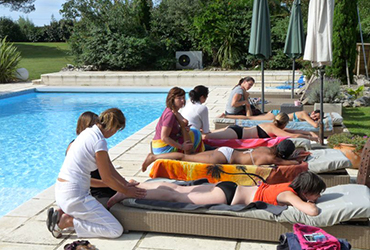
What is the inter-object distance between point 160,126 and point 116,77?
12220 mm

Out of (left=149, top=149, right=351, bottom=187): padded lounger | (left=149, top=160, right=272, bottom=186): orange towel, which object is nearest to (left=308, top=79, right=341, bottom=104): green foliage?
(left=149, top=149, right=351, bottom=187): padded lounger

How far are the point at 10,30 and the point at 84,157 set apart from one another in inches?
1459

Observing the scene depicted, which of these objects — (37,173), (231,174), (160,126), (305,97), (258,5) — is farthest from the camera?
(305,97)

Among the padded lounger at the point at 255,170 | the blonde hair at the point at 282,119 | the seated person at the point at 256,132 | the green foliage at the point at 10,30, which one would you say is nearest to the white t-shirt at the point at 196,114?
the seated person at the point at 256,132

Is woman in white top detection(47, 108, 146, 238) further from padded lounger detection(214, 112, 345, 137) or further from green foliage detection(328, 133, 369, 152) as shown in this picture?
padded lounger detection(214, 112, 345, 137)

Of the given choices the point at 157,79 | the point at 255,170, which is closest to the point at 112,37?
the point at 157,79

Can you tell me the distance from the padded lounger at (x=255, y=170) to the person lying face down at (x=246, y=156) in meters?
0.11

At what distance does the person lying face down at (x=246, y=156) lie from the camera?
497cm

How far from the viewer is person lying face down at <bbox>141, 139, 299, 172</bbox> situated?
16.3ft

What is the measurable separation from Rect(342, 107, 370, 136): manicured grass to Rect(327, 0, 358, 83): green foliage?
353 cm

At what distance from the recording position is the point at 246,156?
5098 millimetres

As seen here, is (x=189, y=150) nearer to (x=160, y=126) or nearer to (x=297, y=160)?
(x=160, y=126)

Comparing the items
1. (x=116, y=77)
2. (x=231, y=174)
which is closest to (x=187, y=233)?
(x=231, y=174)

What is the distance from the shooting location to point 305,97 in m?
9.62
